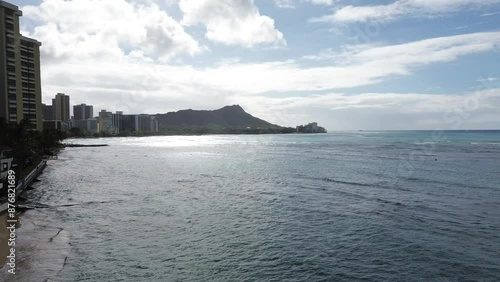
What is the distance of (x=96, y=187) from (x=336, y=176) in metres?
43.0

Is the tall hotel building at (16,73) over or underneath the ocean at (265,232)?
over

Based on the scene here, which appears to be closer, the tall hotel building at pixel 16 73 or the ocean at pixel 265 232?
the ocean at pixel 265 232

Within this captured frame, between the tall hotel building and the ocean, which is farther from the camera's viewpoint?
the tall hotel building

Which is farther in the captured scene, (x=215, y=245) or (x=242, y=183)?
(x=242, y=183)

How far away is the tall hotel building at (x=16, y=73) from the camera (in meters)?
124

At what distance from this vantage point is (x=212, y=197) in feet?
165

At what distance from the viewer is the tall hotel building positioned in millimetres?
123562

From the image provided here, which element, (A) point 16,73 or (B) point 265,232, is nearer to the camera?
(B) point 265,232

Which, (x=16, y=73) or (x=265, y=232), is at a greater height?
(x=16, y=73)

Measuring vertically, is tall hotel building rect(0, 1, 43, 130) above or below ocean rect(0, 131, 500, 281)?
above

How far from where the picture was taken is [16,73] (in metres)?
130

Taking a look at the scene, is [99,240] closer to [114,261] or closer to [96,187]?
→ [114,261]

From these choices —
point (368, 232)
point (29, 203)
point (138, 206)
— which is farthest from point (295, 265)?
point (29, 203)

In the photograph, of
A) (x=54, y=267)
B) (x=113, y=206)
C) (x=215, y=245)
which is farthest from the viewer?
(x=113, y=206)
